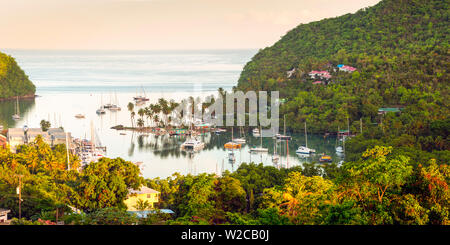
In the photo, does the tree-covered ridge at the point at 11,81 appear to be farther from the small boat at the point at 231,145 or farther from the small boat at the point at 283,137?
the small boat at the point at 283,137

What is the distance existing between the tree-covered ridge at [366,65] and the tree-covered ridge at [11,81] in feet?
47.9

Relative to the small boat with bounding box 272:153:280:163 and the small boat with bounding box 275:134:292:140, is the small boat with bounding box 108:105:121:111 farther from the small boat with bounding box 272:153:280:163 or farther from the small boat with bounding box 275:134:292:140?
the small boat with bounding box 272:153:280:163

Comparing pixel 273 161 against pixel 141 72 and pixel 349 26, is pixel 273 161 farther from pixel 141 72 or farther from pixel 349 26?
pixel 141 72

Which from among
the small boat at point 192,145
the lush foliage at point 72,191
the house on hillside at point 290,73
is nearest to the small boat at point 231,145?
the small boat at point 192,145

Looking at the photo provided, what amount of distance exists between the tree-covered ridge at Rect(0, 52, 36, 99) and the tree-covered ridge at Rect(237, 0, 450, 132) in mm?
14603

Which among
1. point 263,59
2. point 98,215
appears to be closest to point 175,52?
point 263,59

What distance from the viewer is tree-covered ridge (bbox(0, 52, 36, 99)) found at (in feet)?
118

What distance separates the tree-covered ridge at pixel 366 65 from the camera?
24.7m

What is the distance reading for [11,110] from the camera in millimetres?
31781

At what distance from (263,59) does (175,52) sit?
62827 mm

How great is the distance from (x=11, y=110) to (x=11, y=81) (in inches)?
215
